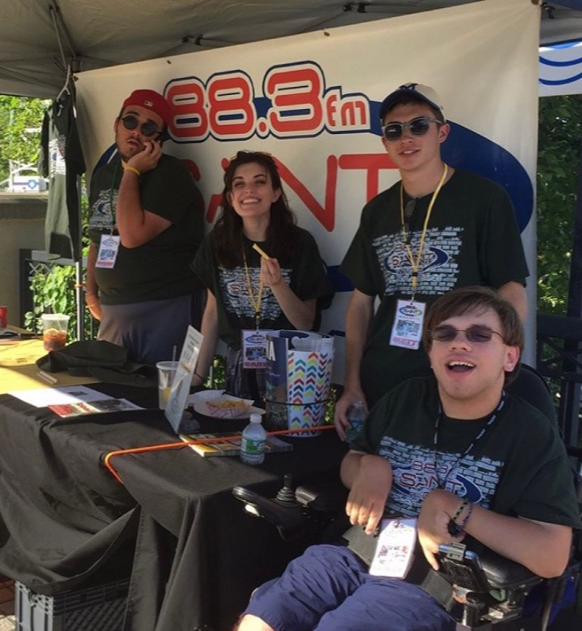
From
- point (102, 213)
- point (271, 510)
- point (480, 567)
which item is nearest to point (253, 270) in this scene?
point (102, 213)

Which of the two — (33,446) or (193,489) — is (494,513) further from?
(33,446)

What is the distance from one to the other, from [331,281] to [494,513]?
1.67m

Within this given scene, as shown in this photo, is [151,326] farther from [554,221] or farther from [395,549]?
[554,221]

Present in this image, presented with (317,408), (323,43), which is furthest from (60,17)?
(317,408)

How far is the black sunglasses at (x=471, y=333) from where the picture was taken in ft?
6.01

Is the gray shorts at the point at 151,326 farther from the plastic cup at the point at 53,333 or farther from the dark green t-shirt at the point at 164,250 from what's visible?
the plastic cup at the point at 53,333

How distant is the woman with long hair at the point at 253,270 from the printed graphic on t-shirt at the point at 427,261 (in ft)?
1.51

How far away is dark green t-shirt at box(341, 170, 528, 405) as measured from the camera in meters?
2.31

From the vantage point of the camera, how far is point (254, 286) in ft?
9.61

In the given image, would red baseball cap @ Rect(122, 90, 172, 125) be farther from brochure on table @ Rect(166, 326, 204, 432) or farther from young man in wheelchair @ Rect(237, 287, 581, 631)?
young man in wheelchair @ Rect(237, 287, 581, 631)

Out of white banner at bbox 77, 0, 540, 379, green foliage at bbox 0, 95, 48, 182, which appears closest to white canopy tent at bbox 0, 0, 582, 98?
white banner at bbox 77, 0, 540, 379

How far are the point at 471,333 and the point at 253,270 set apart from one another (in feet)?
4.04

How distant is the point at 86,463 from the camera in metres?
2.21

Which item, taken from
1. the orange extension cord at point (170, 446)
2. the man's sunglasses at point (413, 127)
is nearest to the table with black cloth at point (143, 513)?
the orange extension cord at point (170, 446)
